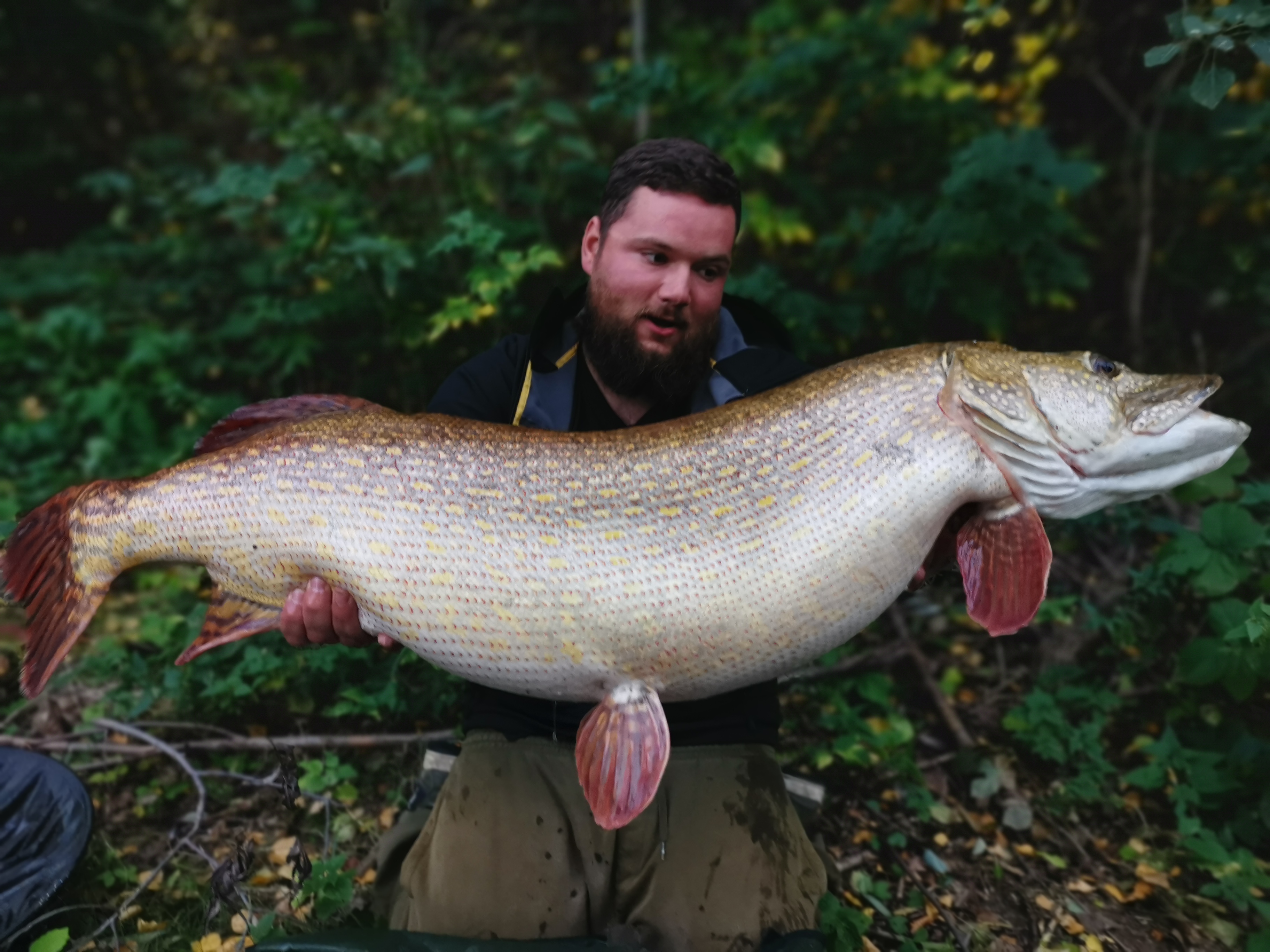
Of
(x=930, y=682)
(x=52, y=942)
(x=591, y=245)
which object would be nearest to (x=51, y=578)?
(x=52, y=942)

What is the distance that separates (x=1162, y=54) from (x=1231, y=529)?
1365 millimetres

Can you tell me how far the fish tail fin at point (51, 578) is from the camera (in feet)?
6.14

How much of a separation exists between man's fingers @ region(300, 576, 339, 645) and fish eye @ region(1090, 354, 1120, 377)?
170cm

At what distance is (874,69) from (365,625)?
3908 millimetres

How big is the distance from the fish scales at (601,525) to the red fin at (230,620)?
7 cm

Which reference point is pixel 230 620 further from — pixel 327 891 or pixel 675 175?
pixel 675 175

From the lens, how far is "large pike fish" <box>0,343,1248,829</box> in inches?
66.9

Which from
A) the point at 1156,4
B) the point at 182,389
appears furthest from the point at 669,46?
the point at 182,389

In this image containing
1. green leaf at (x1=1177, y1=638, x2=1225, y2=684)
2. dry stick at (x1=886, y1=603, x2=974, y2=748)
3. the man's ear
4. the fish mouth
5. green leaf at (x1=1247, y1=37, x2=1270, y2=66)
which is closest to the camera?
the fish mouth

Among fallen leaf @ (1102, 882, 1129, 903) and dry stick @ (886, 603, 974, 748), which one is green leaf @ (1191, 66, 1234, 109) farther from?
fallen leaf @ (1102, 882, 1129, 903)

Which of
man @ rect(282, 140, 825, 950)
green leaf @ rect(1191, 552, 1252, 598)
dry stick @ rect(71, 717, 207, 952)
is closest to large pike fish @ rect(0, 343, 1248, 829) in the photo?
man @ rect(282, 140, 825, 950)

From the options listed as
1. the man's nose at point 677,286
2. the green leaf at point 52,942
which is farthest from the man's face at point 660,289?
the green leaf at point 52,942

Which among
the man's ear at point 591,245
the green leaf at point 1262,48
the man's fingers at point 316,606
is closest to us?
the man's fingers at point 316,606

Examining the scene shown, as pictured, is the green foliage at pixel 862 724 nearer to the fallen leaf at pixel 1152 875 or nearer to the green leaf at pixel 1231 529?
the fallen leaf at pixel 1152 875
